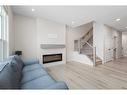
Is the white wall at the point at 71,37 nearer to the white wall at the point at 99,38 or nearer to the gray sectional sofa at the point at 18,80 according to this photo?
the white wall at the point at 99,38

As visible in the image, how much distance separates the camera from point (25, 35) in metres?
5.14

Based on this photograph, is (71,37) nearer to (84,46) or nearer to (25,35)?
(84,46)

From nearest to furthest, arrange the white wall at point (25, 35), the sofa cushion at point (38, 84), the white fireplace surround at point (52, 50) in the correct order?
the sofa cushion at point (38, 84)
the white wall at point (25, 35)
the white fireplace surround at point (52, 50)

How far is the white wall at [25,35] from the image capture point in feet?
16.2

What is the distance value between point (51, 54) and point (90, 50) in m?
3.19

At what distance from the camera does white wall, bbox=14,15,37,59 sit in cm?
495

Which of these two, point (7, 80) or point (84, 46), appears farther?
point (84, 46)

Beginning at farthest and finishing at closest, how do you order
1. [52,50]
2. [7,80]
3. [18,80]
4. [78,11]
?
[52,50] → [78,11] → [18,80] → [7,80]

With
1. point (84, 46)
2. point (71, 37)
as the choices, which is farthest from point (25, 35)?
point (84, 46)

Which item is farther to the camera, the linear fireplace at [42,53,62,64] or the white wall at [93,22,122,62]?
the white wall at [93,22,122,62]

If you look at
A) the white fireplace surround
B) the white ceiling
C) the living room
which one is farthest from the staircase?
the white ceiling

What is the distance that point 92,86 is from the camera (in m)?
2.84

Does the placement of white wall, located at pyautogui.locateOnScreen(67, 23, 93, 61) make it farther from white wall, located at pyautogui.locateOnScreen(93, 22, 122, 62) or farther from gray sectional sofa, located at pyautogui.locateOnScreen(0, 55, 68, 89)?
gray sectional sofa, located at pyautogui.locateOnScreen(0, 55, 68, 89)

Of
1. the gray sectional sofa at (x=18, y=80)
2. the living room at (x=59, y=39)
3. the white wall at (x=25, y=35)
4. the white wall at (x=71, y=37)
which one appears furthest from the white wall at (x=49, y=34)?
the gray sectional sofa at (x=18, y=80)
